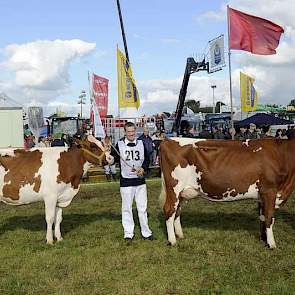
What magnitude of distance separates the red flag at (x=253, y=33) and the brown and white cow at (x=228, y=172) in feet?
23.0

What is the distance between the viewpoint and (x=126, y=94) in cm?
1731

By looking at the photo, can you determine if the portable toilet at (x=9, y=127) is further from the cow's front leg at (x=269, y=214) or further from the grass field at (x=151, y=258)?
the cow's front leg at (x=269, y=214)

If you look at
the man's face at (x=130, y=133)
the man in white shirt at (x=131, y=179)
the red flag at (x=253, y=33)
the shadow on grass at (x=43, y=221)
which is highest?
the red flag at (x=253, y=33)

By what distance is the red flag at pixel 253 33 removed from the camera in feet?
46.5

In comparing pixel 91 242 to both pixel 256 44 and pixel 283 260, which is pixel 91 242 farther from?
pixel 256 44

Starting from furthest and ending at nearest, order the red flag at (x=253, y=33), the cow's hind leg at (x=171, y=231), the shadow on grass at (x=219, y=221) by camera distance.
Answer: the red flag at (x=253, y=33)
the shadow on grass at (x=219, y=221)
the cow's hind leg at (x=171, y=231)

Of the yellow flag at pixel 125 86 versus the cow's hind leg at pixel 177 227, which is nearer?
the cow's hind leg at pixel 177 227

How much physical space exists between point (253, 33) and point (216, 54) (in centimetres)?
2389

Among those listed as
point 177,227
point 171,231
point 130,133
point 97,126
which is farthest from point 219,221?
point 97,126

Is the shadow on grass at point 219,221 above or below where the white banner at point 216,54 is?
below

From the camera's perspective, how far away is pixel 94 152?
8.67m

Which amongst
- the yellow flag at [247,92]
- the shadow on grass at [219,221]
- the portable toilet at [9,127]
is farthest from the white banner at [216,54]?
the shadow on grass at [219,221]

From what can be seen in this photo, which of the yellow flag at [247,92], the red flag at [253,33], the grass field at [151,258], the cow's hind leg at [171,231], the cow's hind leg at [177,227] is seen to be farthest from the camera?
the yellow flag at [247,92]

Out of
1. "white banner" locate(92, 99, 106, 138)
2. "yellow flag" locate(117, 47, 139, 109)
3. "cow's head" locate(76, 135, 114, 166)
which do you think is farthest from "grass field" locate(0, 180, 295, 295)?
"yellow flag" locate(117, 47, 139, 109)
